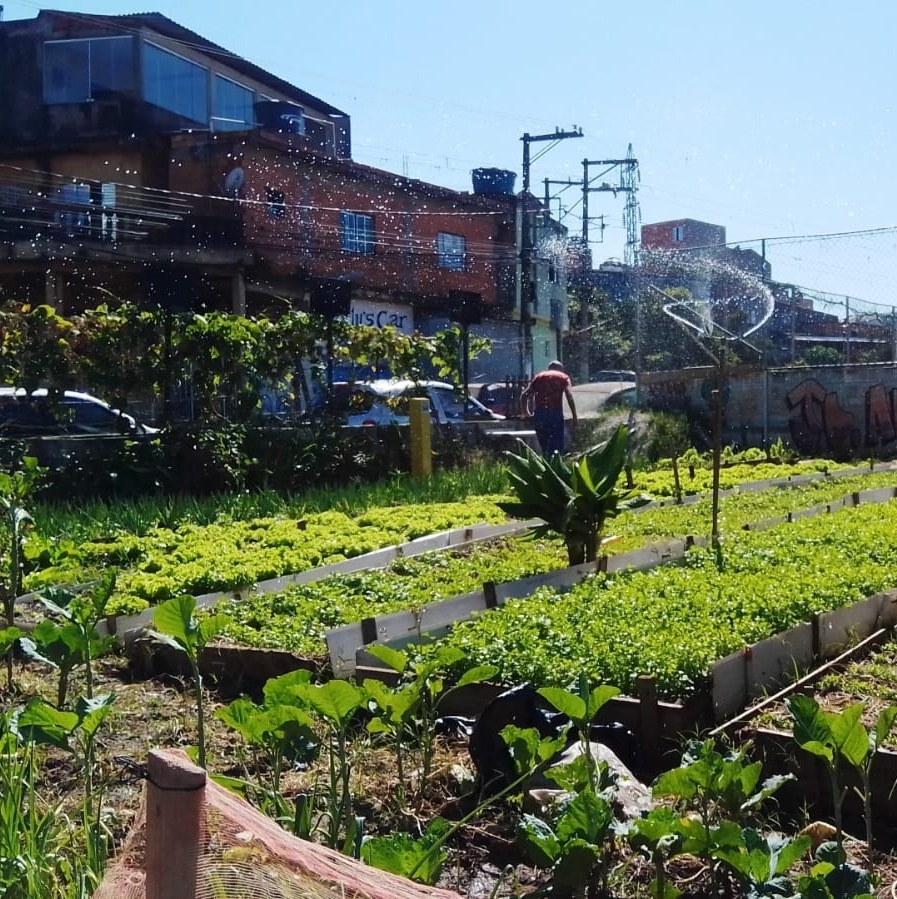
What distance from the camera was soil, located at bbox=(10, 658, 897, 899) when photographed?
3.41 metres

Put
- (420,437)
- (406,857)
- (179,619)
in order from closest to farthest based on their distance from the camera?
(406,857)
(179,619)
(420,437)

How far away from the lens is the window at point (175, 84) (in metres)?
28.2

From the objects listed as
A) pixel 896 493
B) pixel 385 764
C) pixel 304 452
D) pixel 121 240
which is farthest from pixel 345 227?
pixel 385 764

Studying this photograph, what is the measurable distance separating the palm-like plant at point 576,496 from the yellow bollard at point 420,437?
7.34 meters

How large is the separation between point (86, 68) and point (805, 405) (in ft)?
60.9

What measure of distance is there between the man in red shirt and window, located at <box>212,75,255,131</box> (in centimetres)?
1728

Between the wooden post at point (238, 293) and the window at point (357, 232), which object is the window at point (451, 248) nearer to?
the window at point (357, 232)

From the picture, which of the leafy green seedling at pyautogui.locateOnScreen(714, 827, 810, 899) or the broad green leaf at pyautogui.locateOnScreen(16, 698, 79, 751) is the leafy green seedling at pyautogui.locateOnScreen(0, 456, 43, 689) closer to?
the broad green leaf at pyautogui.locateOnScreen(16, 698, 79, 751)

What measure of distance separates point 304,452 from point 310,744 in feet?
37.5

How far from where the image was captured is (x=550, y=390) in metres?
15.5

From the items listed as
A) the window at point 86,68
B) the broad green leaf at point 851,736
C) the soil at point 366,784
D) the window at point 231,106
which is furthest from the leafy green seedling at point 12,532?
the window at point 231,106

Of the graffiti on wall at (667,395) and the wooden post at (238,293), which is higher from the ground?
the wooden post at (238,293)

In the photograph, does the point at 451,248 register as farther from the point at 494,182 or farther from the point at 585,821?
the point at 585,821

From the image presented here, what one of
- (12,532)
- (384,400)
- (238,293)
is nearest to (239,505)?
(384,400)
